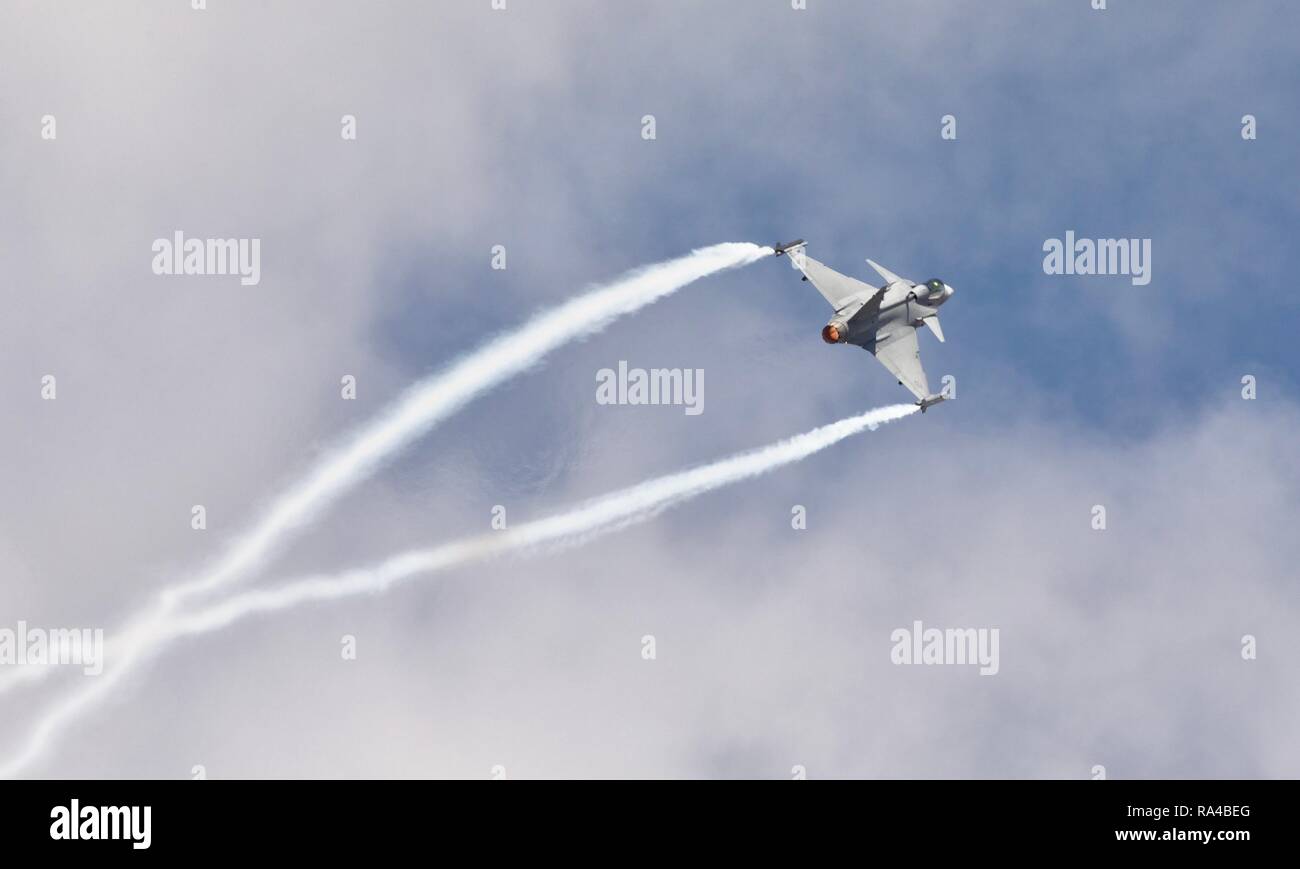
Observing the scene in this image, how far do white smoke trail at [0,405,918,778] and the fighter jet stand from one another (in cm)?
340

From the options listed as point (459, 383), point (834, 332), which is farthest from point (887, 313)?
point (459, 383)

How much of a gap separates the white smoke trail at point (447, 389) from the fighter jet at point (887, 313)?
18.8 ft

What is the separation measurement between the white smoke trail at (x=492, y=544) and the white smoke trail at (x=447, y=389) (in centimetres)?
211

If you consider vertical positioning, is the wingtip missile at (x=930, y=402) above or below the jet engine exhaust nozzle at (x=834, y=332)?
below

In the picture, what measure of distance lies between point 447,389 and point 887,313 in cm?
3404

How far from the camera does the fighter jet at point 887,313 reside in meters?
168

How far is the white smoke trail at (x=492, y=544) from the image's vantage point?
16788 centimetres

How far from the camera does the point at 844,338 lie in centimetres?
16788

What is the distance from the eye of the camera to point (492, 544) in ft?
562
